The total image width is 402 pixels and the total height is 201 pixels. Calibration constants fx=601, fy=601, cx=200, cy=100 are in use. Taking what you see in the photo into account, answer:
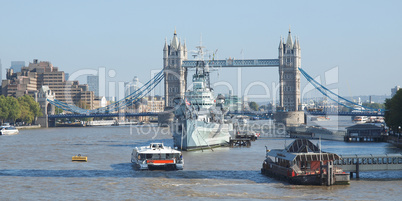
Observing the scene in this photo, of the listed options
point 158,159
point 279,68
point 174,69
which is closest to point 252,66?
point 279,68

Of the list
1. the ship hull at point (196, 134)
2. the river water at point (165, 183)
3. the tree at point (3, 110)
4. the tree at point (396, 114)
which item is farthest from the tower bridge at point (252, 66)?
the river water at point (165, 183)

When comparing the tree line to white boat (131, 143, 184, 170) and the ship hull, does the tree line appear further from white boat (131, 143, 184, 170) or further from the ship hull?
white boat (131, 143, 184, 170)

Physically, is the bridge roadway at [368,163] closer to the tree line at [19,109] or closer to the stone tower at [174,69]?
the tree line at [19,109]

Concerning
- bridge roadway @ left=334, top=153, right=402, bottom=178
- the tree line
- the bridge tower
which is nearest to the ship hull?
bridge roadway @ left=334, top=153, right=402, bottom=178

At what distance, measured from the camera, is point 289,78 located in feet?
534

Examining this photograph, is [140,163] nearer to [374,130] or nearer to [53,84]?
[374,130]

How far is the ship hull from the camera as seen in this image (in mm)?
59812

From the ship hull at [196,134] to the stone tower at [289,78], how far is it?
96171 millimetres

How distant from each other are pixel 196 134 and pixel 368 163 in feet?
78.7

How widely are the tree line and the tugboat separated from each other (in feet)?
206

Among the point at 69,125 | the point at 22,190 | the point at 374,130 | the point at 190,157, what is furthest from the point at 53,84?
the point at 22,190

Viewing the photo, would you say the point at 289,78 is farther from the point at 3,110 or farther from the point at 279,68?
the point at 3,110

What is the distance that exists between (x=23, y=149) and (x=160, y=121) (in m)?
90.2

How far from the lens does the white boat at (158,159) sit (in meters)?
43.5
